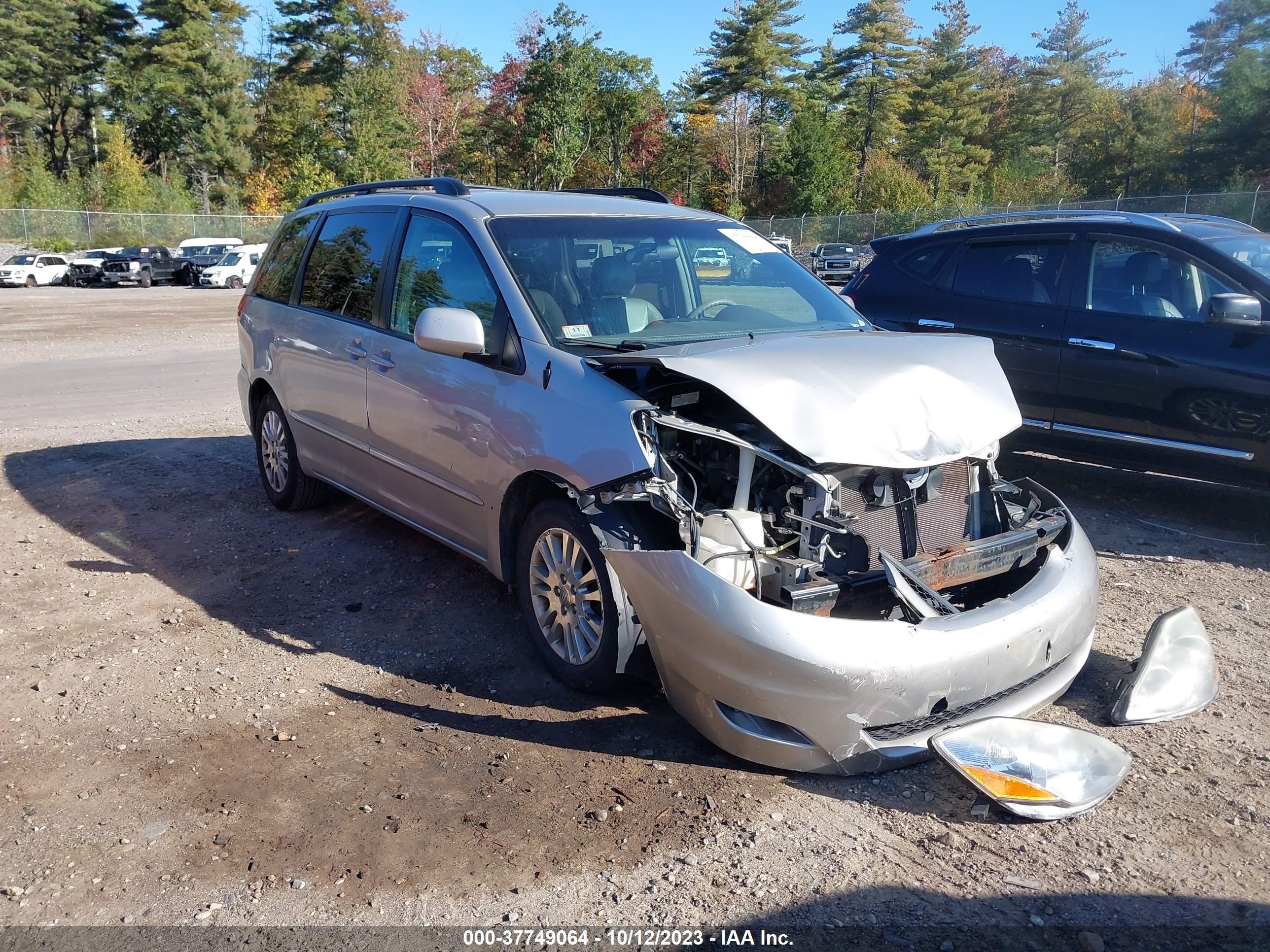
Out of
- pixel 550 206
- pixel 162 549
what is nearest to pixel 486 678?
pixel 550 206

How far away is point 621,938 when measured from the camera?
265cm

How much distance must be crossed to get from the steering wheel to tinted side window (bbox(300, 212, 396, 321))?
5.57 ft

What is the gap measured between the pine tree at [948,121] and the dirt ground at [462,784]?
60404 mm

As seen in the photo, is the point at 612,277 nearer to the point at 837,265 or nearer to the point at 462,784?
the point at 462,784

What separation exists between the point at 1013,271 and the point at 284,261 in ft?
16.5

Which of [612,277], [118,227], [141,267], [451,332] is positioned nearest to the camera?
[451,332]

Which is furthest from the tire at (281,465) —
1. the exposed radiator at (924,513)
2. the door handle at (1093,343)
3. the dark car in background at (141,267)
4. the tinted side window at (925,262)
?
the dark car in background at (141,267)

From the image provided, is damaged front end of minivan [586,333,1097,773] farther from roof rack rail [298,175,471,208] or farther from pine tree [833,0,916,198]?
pine tree [833,0,916,198]

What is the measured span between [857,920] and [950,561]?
1.42m

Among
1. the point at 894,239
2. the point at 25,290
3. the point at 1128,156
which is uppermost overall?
the point at 1128,156

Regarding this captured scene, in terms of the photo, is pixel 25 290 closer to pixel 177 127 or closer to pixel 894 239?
pixel 177 127

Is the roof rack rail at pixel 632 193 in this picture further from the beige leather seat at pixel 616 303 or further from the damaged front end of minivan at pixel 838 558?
the damaged front end of minivan at pixel 838 558

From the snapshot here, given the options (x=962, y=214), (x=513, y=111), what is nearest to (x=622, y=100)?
(x=513, y=111)

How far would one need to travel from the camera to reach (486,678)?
4207 millimetres
